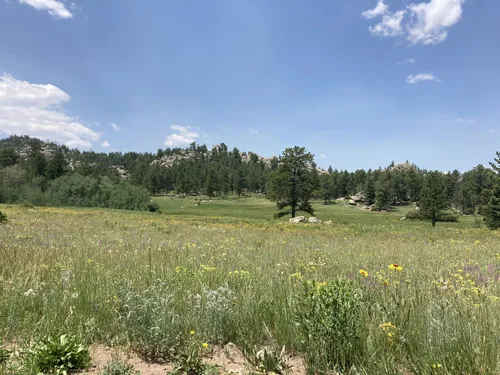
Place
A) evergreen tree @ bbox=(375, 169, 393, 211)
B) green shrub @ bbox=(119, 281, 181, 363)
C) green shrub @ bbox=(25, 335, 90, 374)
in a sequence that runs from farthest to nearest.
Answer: evergreen tree @ bbox=(375, 169, 393, 211) → green shrub @ bbox=(119, 281, 181, 363) → green shrub @ bbox=(25, 335, 90, 374)

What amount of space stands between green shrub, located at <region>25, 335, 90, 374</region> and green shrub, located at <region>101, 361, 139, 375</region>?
0.34m

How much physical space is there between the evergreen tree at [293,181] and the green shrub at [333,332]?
47365 mm

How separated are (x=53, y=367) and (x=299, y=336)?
7.93ft

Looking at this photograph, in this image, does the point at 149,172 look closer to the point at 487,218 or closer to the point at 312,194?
the point at 312,194

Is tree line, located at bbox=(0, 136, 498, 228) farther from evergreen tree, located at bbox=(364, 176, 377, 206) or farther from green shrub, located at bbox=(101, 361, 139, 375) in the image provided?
green shrub, located at bbox=(101, 361, 139, 375)

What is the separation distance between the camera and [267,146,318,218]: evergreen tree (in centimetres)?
5056

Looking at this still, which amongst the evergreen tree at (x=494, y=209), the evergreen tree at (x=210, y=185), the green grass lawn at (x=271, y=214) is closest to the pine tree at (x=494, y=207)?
the evergreen tree at (x=494, y=209)

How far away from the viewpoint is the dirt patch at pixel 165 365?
9.66 feet

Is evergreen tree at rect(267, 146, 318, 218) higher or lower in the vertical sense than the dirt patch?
higher

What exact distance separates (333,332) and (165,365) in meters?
1.75

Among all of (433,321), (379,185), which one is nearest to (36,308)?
(433,321)

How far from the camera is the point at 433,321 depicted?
300 centimetres

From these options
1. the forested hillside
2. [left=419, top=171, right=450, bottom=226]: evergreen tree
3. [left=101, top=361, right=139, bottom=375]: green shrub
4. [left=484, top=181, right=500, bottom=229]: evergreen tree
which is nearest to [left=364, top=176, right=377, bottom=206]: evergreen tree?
the forested hillside

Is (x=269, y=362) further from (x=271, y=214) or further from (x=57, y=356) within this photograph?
(x=271, y=214)
